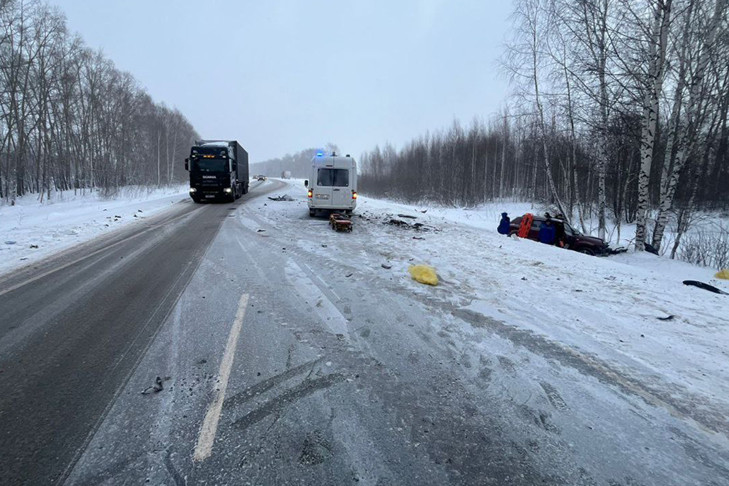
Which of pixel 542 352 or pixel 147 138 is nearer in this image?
pixel 542 352

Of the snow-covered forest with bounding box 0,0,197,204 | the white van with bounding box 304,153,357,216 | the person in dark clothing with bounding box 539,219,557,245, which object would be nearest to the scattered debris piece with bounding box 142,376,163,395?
the white van with bounding box 304,153,357,216

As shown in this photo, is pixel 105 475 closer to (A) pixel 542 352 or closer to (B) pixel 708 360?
(A) pixel 542 352

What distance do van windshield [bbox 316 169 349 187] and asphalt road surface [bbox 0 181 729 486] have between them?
10.3 m

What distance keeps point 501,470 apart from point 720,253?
599 inches

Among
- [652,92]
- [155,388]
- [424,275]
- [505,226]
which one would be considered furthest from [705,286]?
[155,388]

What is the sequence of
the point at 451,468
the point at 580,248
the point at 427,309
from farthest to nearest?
the point at 580,248
the point at 427,309
the point at 451,468

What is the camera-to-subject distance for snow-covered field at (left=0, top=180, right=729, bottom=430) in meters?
3.79

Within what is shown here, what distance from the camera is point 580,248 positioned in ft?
45.4

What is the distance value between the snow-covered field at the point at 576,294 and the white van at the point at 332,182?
11.7 feet

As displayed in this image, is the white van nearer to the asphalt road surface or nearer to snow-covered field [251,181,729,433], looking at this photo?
snow-covered field [251,181,729,433]

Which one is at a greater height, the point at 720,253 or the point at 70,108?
the point at 70,108

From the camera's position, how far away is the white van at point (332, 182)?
1515 centimetres

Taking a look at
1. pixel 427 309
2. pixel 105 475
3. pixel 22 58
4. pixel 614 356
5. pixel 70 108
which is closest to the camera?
pixel 105 475

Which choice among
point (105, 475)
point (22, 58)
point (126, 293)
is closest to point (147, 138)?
point (22, 58)
